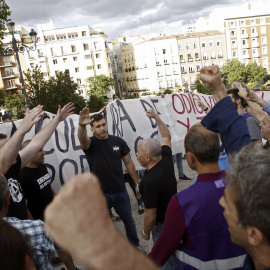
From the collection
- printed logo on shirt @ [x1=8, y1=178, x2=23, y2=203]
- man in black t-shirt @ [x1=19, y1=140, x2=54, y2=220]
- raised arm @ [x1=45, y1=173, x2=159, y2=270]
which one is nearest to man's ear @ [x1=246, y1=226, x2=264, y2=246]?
raised arm @ [x1=45, y1=173, x2=159, y2=270]

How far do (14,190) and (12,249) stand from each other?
1.74 meters

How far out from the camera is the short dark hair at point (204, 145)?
6.15 ft

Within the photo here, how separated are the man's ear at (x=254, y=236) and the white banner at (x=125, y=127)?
4060mm

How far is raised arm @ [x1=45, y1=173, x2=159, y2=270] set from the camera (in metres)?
0.44

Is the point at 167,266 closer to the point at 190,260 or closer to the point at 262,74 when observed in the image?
the point at 190,260

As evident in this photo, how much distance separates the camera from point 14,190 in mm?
2609

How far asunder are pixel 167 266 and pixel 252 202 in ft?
5.19

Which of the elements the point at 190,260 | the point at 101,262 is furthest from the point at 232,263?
the point at 101,262

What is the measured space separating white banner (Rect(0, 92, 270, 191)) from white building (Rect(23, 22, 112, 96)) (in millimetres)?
58173

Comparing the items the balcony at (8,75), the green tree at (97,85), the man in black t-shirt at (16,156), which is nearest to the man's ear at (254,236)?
the man in black t-shirt at (16,156)

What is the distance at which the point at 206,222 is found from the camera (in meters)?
1.68

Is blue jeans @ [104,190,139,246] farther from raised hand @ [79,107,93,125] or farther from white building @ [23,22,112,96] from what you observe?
white building @ [23,22,112,96]

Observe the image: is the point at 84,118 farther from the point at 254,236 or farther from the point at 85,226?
the point at 85,226

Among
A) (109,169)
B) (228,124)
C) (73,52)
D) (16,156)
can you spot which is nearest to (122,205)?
(109,169)
